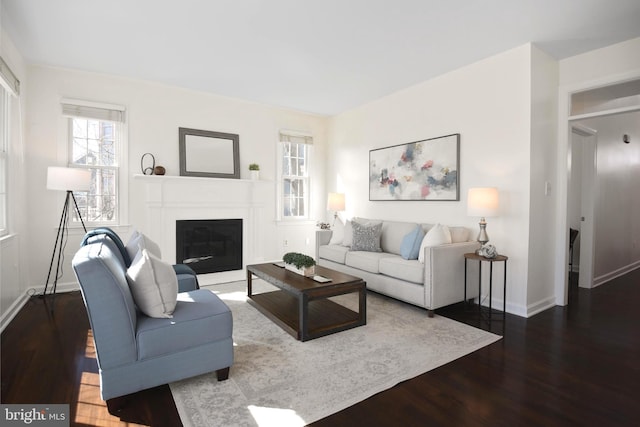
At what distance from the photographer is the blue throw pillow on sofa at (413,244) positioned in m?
3.74

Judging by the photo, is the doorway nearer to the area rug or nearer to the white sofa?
the white sofa

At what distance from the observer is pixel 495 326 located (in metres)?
3.14

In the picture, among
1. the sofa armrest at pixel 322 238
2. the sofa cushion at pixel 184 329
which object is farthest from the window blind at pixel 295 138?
the sofa cushion at pixel 184 329

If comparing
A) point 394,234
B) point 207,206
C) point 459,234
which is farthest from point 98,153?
point 459,234

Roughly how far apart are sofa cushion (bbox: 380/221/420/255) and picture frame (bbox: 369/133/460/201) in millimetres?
435

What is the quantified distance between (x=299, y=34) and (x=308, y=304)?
2.58 m

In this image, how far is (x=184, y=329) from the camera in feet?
6.55

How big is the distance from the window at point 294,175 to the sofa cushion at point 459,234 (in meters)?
2.91

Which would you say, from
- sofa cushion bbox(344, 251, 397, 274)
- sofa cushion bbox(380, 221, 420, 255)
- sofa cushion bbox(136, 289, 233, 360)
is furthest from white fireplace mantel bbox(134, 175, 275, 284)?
sofa cushion bbox(136, 289, 233, 360)

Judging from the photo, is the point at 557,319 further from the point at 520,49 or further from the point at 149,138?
the point at 149,138

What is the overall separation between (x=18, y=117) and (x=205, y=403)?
376cm

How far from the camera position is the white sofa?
333 cm

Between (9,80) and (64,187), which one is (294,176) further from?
(9,80)

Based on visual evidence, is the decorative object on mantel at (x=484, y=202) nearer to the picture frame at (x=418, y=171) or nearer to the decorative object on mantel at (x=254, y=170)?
the picture frame at (x=418, y=171)
